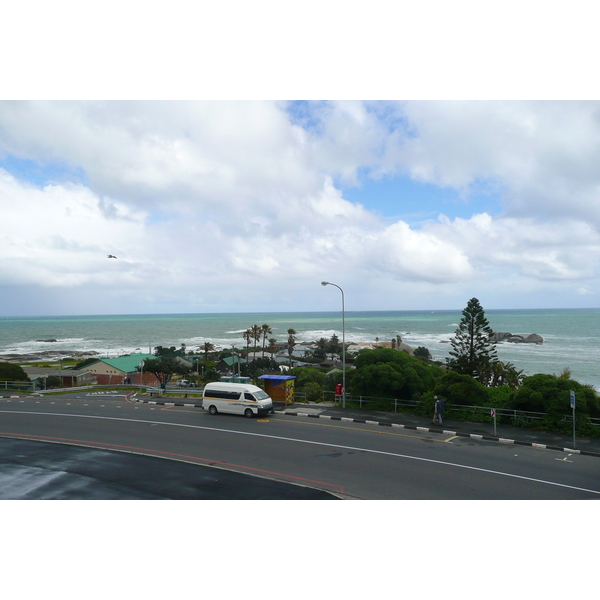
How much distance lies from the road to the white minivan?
19.2 inches

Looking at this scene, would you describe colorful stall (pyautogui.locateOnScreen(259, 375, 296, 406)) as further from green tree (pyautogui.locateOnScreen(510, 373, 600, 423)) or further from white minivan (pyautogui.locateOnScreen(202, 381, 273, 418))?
green tree (pyautogui.locateOnScreen(510, 373, 600, 423))

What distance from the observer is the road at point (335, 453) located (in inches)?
475

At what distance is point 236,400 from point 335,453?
830 cm

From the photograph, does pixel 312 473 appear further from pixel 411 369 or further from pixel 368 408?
pixel 411 369

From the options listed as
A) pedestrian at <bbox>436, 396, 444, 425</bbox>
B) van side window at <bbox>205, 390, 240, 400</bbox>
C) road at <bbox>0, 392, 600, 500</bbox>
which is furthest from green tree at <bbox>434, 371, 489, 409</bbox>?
van side window at <bbox>205, 390, 240, 400</bbox>

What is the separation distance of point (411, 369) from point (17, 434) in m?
20.2

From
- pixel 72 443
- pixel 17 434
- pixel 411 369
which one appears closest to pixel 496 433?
pixel 411 369

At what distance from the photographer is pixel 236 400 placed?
2200cm

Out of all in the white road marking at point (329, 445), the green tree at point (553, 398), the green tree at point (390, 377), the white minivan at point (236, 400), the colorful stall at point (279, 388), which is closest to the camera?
the white road marking at point (329, 445)

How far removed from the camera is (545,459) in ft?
48.6

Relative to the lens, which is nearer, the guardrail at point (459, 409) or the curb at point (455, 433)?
the curb at point (455, 433)

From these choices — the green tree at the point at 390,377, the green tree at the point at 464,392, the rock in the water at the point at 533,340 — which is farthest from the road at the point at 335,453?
the rock in the water at the point at 533,340

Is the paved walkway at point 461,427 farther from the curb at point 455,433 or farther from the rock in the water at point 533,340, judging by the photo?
the rock in the water at point 533,340

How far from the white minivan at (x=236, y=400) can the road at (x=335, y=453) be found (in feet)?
1.60
